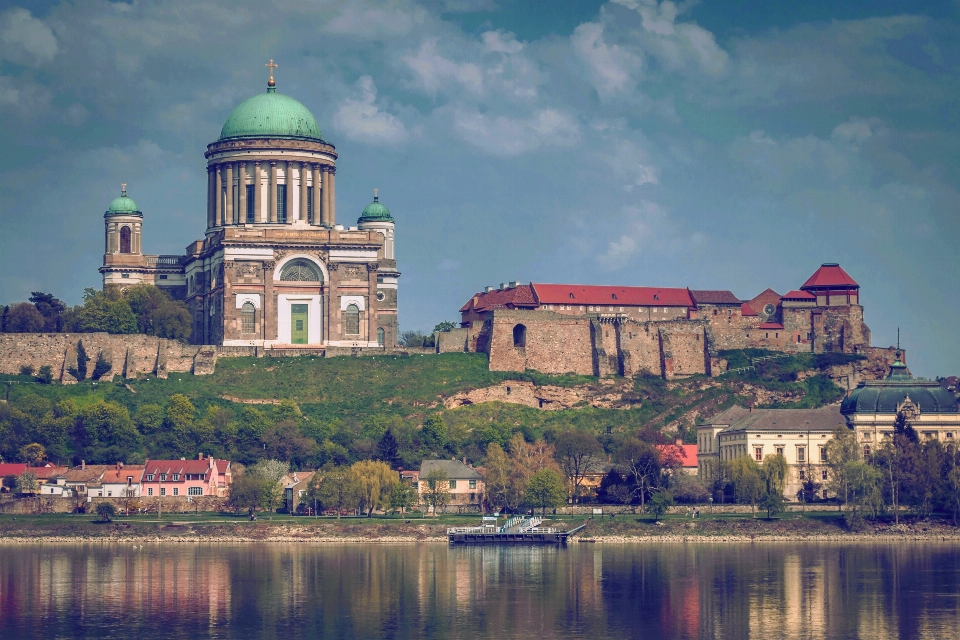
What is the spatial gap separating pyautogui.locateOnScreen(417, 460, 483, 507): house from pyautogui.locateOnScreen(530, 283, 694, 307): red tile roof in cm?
2586

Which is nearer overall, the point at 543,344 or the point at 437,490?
the point at 437,490

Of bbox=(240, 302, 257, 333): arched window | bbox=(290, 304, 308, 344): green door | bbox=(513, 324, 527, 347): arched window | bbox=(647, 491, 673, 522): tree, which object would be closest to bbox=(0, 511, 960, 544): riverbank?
bbox=(647, 491, 673, 522): tree

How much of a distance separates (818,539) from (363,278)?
4176 centimetres

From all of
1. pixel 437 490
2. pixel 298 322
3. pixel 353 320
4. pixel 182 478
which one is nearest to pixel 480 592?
pixel 437 490

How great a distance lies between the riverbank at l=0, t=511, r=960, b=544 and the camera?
97.1m

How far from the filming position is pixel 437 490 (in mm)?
104438

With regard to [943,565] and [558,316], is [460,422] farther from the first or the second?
[943,565]

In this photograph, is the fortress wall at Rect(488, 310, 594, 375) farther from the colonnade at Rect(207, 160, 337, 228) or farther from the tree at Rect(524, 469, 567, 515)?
the tree at Rect(524, 469, 567, 515)

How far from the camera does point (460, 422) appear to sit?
117 m

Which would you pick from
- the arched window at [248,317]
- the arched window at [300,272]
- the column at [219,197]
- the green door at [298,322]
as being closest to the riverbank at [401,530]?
the arched window at [248,317]

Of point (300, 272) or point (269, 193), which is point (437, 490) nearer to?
point (300, 272)

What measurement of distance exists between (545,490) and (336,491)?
11139 mm

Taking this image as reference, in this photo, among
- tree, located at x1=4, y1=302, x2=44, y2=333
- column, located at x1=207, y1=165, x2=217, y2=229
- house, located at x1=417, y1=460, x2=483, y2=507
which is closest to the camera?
house, located at x1=417, y1=460, x2=483, y2=507

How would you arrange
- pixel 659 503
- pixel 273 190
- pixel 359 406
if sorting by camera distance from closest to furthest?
1. pixel 659 503
2. pixel 359 406
3. pixel 273 190
